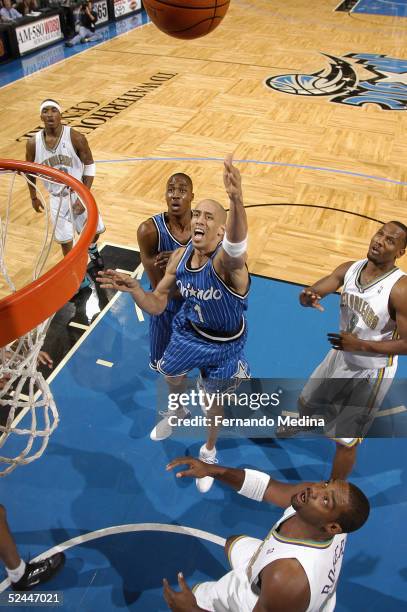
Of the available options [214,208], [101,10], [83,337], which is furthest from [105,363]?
[101,10]

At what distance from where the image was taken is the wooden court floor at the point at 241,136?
5.88 metres

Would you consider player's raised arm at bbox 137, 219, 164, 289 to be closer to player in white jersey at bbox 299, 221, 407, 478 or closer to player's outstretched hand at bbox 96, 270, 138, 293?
player's outstretched hand at bbox 96, 270, 138, 293

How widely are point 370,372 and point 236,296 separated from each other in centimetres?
96

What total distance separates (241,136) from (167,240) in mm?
5388

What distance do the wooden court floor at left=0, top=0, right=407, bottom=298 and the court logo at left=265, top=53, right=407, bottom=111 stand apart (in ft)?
0.75

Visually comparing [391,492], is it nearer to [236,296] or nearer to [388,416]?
[388,416]

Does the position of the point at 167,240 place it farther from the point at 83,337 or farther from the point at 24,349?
the point at 83,337

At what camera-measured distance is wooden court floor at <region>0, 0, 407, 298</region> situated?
19.3 feet

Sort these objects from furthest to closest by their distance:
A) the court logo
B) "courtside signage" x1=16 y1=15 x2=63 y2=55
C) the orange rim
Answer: "courtside signage" x1=16 y1=15 x2=63 y2=55
the court logo
the orange rim

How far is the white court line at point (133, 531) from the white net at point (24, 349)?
58 centimetres

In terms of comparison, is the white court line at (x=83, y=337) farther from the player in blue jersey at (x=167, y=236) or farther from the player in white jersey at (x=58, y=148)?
the player in blue jersey at (x=167, y=236)

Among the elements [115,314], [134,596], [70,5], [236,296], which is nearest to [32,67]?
[70,5]

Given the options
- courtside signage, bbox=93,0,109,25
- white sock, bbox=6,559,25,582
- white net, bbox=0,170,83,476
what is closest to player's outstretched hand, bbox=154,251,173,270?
white net, bbox=0,170,83,476

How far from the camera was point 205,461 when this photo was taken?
11.1ft
